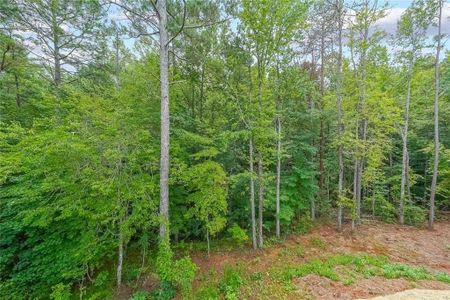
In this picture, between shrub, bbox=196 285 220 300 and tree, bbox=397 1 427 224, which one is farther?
tree, bbox=397 1 427 224

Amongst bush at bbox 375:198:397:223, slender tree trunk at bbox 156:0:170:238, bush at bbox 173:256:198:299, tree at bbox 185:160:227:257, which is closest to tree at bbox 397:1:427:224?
bush at bbox 375:198:397:223

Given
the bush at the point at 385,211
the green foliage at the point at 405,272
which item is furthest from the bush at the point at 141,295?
the bush at the point at 385,211

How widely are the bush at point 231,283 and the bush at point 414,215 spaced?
990 cm

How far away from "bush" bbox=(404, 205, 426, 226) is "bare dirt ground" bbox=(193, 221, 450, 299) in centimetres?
70

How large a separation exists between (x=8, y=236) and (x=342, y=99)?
1273 centimetres

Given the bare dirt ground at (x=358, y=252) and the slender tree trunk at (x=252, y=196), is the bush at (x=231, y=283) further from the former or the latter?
the slender tree trunk at (x=252, y=196)

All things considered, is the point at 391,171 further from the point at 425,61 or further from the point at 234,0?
the point at 234,0

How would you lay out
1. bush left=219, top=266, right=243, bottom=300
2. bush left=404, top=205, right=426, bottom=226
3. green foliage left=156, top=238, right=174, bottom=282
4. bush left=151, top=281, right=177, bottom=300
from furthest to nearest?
bush left=404, top=205, right=426, bottom=226 → bush left=151, top=281, right=177, bottom=300 → bush left=219, top=266, right=243, bottom=300 → green foliage left=156, top=238, right=174, bottom=282

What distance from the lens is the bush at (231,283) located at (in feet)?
18.8

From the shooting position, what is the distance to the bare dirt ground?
5.50 metres

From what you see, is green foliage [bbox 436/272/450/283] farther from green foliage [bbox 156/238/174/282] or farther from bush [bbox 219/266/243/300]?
green foliage [bbox 156/238/174/282]

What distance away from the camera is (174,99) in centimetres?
791

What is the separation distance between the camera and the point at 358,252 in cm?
764

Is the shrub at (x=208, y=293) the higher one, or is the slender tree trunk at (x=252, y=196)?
the slender tree trunk at (x=252, y=196)
